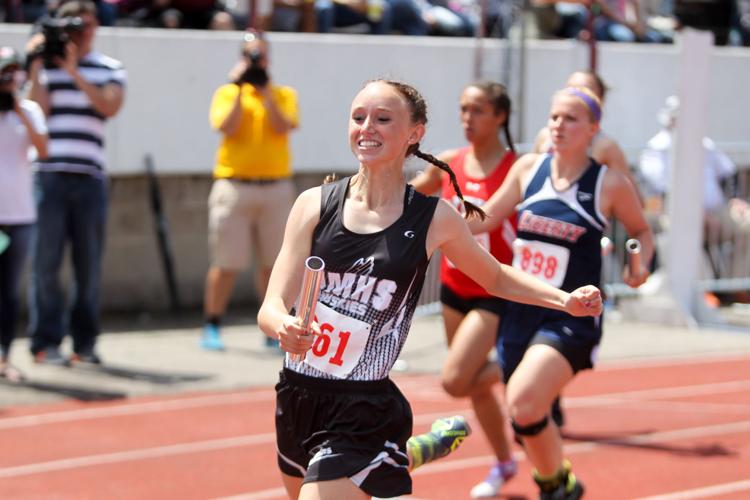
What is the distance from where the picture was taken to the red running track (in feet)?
22.0

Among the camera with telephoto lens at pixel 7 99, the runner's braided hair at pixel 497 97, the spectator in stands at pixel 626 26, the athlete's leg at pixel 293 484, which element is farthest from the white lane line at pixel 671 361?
the athlete's leg at pixel 293 484

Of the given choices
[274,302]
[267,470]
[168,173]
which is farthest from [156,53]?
[274,302]

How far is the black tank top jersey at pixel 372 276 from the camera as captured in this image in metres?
4.25

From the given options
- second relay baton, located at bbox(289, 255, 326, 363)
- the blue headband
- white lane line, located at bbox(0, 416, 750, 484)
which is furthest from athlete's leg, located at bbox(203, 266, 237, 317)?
second relay baton, located at bbox(289, 255, 326, 363)

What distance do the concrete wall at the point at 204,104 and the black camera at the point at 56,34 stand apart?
166 cm

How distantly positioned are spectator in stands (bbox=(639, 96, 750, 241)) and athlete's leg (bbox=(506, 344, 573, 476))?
6796 millimetres

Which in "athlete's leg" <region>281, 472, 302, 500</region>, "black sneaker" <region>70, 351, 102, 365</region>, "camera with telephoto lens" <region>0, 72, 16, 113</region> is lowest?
"black sneaker" <region>70, 351, 102, 365</region>

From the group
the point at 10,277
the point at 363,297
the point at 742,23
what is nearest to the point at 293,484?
the point at 363,297

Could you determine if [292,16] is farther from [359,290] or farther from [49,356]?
[359,290]

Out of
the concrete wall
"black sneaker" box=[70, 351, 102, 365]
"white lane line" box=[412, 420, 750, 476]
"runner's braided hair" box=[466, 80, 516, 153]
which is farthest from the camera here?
the concrete wall

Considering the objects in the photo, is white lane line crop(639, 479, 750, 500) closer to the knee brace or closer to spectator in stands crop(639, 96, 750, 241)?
the knee brace

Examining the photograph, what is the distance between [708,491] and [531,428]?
1.46 meters

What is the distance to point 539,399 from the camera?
576 cm

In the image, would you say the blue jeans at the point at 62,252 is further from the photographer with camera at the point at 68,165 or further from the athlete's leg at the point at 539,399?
the athlete's leg at the point at 539,399
